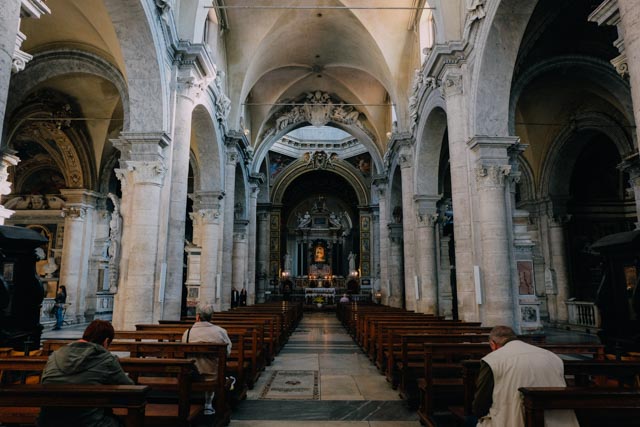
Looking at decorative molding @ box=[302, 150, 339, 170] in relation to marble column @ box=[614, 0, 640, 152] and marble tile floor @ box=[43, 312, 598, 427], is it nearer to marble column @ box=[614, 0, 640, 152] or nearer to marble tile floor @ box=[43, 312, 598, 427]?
marble tile floor @ box=[43, 312, 598, 427]

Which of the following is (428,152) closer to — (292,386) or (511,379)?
(292,386)

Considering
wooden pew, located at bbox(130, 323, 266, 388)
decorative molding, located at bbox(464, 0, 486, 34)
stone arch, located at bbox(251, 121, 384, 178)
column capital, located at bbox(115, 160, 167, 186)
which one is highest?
stone arch, located at bbox(251, 121, 384, 178)

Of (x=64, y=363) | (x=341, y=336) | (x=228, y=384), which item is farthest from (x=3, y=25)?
(x=341, y=336)

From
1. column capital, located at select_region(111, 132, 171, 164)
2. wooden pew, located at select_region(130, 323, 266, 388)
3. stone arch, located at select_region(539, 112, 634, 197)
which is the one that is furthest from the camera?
stone arch, located at select_region(539, 112, 634, 197)

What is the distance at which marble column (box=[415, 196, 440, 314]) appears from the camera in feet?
45.5

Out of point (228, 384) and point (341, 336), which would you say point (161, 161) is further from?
point (341, 336)

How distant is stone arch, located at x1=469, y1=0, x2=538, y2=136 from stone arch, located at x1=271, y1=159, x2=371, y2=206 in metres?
22.4

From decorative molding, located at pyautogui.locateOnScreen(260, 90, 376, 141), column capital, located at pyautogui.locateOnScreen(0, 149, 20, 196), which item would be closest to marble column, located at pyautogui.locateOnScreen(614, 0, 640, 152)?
column capital, located at pyautogui.locateOnScreen(0, 149, 20, 196)

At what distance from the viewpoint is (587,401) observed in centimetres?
231

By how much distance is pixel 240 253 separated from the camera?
824 inches

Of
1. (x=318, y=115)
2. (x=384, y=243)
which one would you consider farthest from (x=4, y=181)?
(x=384, y=243)

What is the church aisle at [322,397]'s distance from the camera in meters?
4.61

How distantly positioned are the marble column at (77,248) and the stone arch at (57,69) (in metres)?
5.14

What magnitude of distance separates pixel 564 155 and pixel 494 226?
9936mm
